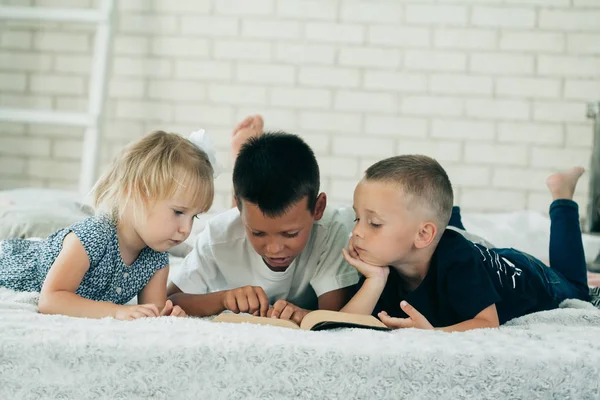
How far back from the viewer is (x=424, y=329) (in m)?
1.39

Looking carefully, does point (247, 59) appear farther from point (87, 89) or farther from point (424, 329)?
point (424, 329)

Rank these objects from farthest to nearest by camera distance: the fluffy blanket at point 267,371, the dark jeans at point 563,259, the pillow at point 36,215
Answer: the pillow at point 36,215, the dark jeans at point 563,259, the fluffy blanket at point 267,371

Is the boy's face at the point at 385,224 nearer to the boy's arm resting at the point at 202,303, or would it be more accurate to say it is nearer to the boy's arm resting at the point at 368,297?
the boy's arm resting at the point at 368,297

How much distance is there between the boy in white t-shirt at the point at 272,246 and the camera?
1.57 m

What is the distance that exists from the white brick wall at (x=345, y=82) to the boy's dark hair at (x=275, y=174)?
6.48 ft

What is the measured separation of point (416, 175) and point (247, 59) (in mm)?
2188

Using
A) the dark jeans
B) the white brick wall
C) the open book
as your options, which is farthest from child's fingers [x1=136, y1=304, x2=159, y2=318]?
the white brick wall

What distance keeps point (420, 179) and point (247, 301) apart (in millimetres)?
445

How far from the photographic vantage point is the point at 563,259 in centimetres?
207

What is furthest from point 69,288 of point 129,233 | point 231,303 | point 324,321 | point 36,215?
point 36,215

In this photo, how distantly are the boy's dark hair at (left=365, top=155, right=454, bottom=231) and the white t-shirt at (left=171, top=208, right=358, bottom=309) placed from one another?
23 cm

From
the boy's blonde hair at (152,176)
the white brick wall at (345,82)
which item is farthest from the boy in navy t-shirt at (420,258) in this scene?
the white brick wall at (345,82)

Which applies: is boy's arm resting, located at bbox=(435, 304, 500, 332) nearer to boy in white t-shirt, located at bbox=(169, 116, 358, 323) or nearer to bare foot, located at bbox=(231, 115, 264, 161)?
boy in white t-shirt, located at bbox=(169, 116, 358, 323)

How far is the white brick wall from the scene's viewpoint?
3.54 meters
